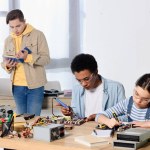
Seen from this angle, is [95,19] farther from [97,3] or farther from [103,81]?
[103,81]

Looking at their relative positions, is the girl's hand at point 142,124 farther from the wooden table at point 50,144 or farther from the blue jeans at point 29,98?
the blue jeans at point 29,98

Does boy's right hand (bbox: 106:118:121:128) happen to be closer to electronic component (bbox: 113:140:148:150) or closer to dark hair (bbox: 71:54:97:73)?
electronic component (bbox: 113:140:148:150)

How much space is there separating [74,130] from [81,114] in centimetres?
58

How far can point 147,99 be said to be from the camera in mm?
2221

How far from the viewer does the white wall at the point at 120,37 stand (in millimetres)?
3814

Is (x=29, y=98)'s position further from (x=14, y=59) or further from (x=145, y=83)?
(x=145, y=83)

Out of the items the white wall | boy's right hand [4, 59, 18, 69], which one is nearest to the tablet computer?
boy's right hand [4, 59, 18, 69]

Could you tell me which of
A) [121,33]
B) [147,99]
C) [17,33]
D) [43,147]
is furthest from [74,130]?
[121,33]

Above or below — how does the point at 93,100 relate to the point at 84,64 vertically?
below

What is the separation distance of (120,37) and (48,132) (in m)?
2.24

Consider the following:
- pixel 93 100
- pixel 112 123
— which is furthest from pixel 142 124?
pixel 93 100

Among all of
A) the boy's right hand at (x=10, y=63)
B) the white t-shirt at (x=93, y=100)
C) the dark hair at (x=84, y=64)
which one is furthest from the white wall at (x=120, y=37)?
the dark hair at (x=84, y=64)

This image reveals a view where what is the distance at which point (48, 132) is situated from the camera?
1.88 meters

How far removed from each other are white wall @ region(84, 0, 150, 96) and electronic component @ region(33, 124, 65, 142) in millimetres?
2079
